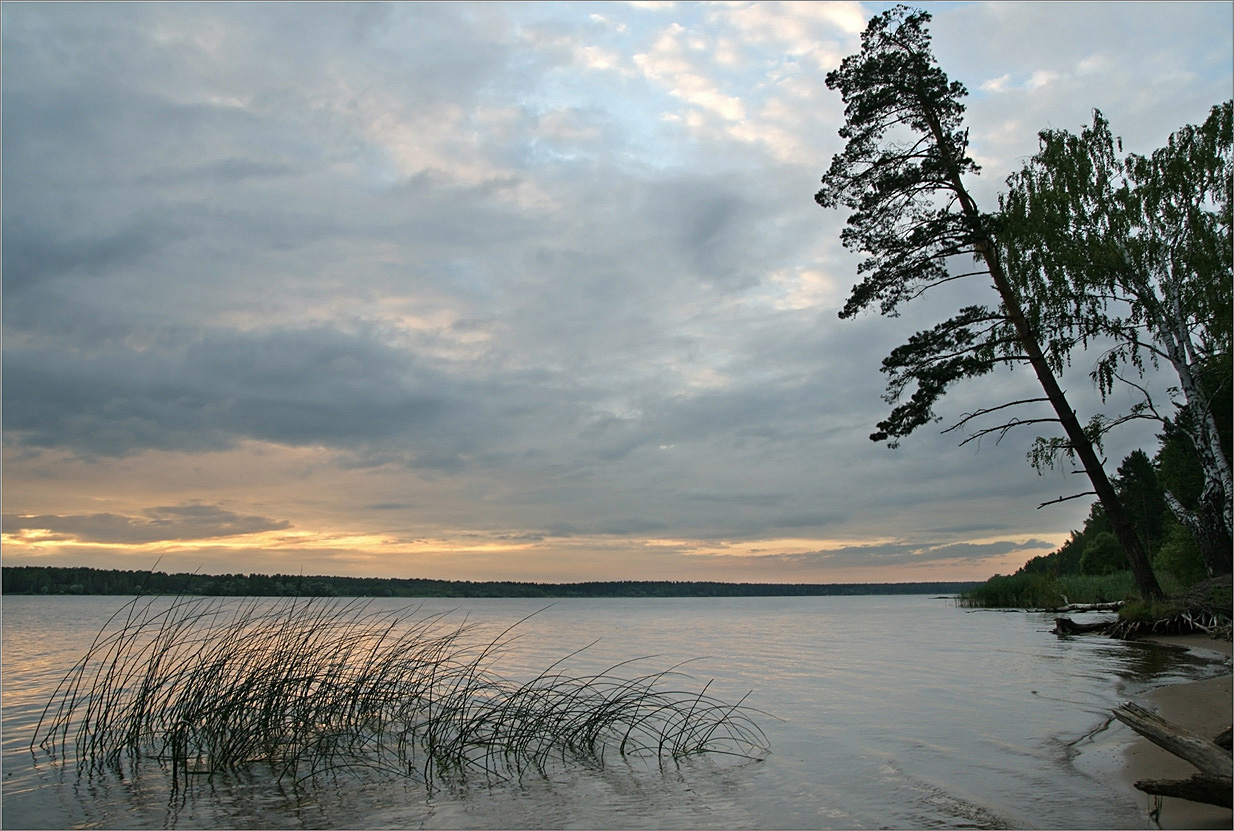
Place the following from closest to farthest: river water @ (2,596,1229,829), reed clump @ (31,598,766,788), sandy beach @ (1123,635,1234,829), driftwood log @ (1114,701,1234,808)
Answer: driftwood log @ (1114,701,1234,808)
sandy beach @ (1123,635,1234,829)
river water @ (2,596,1229,829)
reed clump @ (31,598,766,788)

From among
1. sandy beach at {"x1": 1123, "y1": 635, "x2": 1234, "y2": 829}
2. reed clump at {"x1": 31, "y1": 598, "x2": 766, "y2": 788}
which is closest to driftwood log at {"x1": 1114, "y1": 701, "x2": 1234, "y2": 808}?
sandy beach at {"x1": 1123, "y1": 635, "x2": 1234, "y2": 829}

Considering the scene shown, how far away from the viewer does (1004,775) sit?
24.7ft

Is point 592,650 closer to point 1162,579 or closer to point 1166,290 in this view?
point 1166,290

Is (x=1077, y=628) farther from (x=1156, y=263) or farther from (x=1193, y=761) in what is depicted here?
(x=1193, y=761)

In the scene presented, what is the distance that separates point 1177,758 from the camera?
7629mm

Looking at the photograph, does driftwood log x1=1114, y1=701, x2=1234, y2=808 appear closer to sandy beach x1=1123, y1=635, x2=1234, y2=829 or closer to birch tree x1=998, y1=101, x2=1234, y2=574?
sandy beach x1=1123, y1=635, x2=1234, y2=829

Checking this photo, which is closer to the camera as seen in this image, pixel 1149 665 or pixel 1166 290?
pixel 1149 665

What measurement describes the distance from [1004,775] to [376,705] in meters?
7.08

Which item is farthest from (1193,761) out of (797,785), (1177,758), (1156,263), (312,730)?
(1156,263)

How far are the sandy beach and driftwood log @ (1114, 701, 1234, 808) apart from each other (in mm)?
151

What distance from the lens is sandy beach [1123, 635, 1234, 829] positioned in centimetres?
565

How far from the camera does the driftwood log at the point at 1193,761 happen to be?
206 inches

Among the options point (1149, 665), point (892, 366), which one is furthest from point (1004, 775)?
point (892, 366)

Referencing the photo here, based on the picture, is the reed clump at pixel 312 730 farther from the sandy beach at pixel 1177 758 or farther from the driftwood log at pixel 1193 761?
the driftwood log at pixel 1193 761
